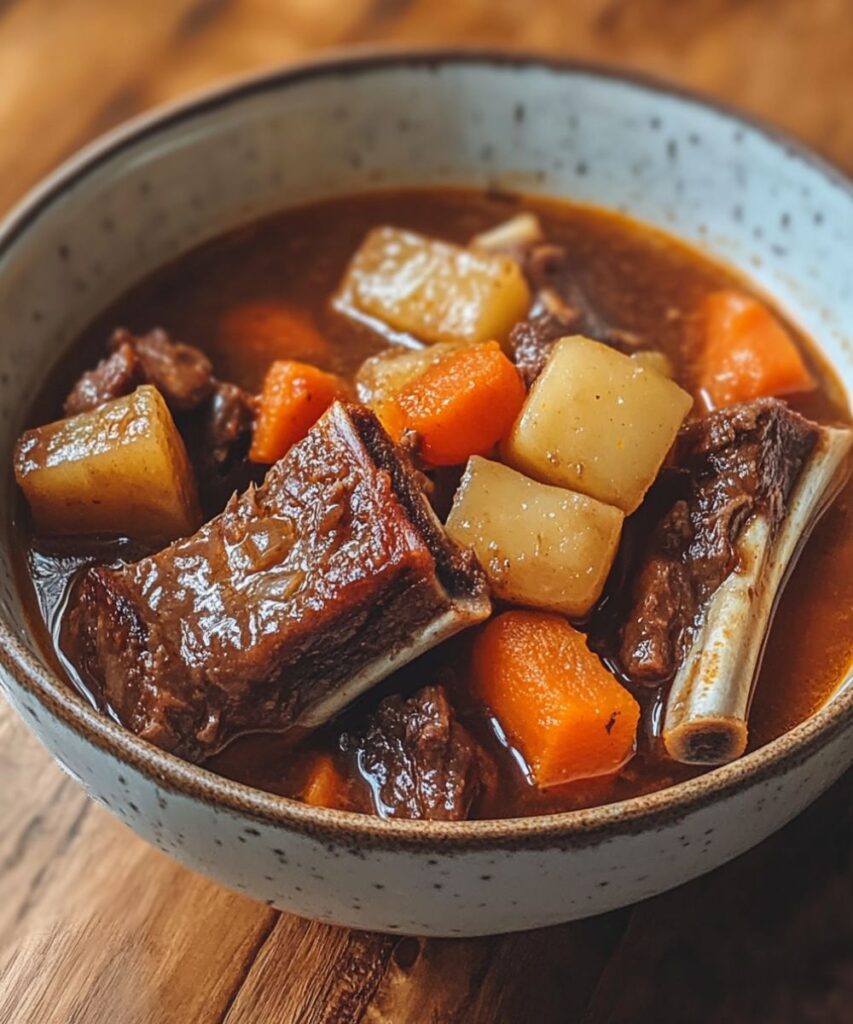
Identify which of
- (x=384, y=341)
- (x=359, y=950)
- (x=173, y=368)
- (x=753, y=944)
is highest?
(x=173, y=368)

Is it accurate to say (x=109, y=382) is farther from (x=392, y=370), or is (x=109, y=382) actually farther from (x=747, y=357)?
(x=747, y=357)

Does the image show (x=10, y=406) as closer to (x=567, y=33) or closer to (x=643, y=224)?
(x=643, y=224)

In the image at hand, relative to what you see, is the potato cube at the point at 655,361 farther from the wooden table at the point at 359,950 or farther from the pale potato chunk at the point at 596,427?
the wooden table at the point at 359,950

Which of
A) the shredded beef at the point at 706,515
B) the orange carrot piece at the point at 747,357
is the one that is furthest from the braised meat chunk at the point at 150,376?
the orange carrot piece at the point at 747,357

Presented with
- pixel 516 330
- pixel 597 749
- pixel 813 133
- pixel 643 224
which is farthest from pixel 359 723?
pixel 813 133

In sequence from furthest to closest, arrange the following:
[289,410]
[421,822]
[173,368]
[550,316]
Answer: [550,316]
[173,368]
[289,410]
[421,822]

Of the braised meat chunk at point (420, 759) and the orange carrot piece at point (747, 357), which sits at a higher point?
the orange carrot piece at point (747, 357)

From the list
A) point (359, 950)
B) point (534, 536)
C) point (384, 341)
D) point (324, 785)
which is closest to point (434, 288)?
point (384, 341)
